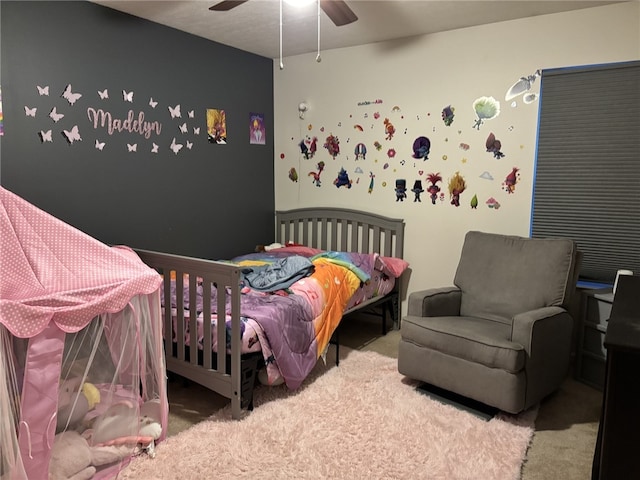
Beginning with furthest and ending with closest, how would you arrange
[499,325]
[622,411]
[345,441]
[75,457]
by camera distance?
[499,325] → [345,441] → [75,457] → [622,411]

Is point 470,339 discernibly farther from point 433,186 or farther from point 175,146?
point 175,146

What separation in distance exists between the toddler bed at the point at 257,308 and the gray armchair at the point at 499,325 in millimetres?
561

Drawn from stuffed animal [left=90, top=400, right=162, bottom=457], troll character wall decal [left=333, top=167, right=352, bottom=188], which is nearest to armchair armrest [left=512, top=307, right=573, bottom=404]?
stuffed animal [left=90, top=400, right=162, bottom=457]

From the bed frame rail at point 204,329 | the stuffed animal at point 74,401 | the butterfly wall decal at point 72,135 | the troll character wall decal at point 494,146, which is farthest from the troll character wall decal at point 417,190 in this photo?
the stuffed animal at point 74,401

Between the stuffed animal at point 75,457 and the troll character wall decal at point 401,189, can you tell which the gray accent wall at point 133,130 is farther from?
the stuffed animal at point 75,457

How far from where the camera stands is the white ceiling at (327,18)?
10.1 ft

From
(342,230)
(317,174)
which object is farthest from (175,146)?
(342,230)

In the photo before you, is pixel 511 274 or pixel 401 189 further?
pixel 401 189

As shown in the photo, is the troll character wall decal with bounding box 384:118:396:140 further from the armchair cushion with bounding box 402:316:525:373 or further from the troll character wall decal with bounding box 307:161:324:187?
the armchair cushion with bounding box 402:316:525:373

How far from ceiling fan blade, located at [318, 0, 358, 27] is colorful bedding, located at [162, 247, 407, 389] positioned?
1.55m

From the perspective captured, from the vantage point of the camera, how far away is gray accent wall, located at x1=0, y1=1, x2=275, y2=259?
282 cm

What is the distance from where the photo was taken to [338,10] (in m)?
2.59

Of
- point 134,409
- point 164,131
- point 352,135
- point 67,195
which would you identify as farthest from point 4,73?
point 352,135

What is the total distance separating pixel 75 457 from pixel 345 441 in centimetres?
120
